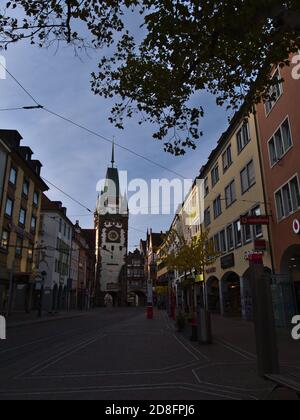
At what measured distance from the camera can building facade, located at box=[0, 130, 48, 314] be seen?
112 feet

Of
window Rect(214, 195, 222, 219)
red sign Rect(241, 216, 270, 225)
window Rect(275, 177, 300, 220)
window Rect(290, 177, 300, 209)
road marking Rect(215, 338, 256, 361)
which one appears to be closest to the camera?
road marking Rect(215, 338, 256, 361)

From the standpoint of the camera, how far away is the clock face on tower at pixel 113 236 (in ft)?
333

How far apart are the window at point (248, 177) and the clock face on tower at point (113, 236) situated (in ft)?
245

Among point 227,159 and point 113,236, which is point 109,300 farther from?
point 227,159

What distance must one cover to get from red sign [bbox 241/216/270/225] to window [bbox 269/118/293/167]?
3.32 meters

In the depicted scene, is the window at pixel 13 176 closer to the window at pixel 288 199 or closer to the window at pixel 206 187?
the window at pixel 206 187

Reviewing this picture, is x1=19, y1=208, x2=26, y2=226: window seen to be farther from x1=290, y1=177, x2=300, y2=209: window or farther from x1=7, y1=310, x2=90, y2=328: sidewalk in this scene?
x1=290, y1=177, x2=300, y2=209: window

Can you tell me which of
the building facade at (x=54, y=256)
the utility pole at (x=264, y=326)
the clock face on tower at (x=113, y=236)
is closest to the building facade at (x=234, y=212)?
the utility pole at (x=264, y=326)

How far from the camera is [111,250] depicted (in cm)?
10056

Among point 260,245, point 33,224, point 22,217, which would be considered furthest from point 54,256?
point 260,245

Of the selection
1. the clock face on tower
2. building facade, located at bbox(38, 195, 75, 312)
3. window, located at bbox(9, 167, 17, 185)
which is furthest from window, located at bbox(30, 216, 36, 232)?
the clock face on tower

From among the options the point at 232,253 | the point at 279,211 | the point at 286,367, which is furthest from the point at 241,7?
the point at 232,253

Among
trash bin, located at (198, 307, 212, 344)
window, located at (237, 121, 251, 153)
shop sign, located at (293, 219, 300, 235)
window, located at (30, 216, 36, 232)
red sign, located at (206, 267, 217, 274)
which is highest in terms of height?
window, located at (237, 121, 251, 153)

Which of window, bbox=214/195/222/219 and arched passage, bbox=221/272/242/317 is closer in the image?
arched passage, bbox=221/272/242/317
